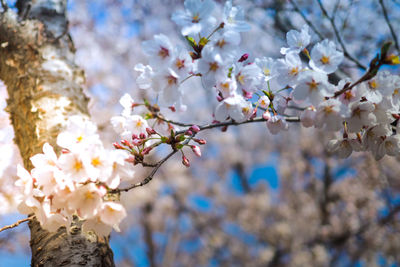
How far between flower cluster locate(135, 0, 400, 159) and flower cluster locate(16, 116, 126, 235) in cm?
23

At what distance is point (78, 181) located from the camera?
26.5 inches

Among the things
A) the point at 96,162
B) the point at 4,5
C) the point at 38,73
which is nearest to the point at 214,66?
the point at 96,162

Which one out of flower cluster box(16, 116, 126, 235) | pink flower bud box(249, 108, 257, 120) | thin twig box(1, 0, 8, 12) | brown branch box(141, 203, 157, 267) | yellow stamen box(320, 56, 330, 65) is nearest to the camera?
flower cluster box(16, 116, 126, 235)

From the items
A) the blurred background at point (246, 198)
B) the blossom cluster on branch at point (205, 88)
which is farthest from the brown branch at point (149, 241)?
the blossom cluster on branch at point (205, 88)

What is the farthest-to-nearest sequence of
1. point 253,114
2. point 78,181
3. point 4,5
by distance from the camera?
point 4,5, point 253,114, point 78,181

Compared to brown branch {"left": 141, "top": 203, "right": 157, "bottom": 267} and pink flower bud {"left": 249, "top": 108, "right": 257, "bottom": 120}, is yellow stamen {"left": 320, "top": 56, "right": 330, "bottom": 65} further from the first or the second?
brown branch {"left": 141, "top": 203, "right": 157, "bottom": 267}

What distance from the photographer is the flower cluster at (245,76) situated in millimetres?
742

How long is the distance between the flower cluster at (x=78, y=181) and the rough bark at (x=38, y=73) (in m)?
0.53

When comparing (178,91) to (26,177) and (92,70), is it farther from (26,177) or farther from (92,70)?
(92,70)

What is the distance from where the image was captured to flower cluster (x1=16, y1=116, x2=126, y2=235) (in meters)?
0.68

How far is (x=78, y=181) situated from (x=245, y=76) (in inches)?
21.2

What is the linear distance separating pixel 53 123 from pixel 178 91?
2.97 feet

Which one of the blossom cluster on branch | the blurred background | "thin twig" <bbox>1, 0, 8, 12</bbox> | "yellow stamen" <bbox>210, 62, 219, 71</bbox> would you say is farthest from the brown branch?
"yellow stamen" <bbox>210, 62, 219, 71</bbox>

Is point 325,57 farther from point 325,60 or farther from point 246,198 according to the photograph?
point 246,198
